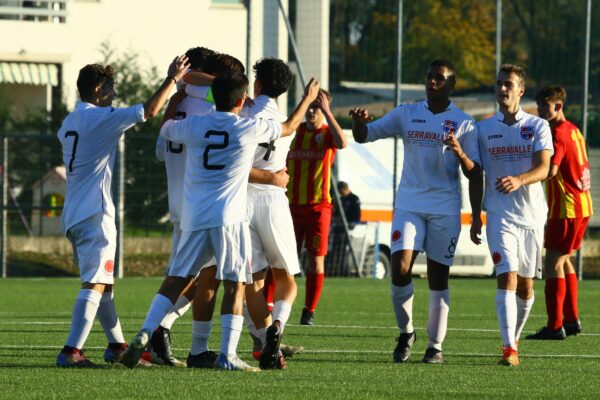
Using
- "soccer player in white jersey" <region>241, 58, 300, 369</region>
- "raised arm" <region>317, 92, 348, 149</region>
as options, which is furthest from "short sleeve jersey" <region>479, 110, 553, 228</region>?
"soccer player in white jersey" <region>241, 58, 300, 369</region>

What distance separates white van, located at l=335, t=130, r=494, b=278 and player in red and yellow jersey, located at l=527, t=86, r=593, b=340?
10313mm

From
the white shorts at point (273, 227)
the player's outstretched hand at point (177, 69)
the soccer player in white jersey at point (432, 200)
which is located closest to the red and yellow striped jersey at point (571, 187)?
the soccer player in white jersey at point (432, 200)

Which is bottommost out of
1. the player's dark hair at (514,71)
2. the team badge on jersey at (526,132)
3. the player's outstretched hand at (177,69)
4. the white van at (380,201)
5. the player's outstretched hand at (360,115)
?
the white van at (380,201)

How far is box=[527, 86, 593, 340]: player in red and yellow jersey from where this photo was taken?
12.3 metres

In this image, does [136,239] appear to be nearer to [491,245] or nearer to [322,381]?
[491,245]

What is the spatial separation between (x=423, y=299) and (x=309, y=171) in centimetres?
404

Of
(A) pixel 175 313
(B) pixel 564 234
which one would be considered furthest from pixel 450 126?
(B) pixel 564 234

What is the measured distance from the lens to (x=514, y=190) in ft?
32.4

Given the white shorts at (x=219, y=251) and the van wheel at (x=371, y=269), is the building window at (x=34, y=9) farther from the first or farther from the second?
the white shorts at (x=219, y=251)

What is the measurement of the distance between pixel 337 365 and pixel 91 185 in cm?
201

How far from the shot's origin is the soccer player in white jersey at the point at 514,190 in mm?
9945

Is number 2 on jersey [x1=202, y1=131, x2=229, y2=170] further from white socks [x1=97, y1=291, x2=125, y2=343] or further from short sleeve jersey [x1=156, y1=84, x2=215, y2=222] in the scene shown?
white socks [x1=97, y1=291, x2=125, y2=343]

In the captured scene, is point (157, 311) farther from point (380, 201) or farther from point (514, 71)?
point (380, 201)

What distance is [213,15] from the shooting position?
110 ft
